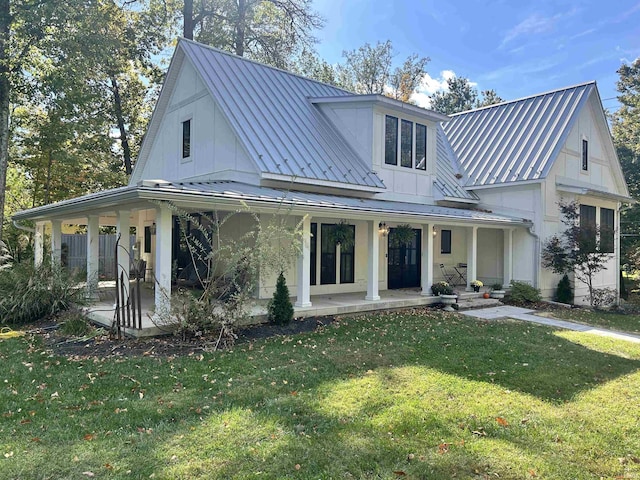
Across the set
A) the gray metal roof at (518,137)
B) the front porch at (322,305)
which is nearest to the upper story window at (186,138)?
the front porch at (322,305)

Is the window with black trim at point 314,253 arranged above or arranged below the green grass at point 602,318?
above

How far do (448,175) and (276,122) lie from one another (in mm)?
7318

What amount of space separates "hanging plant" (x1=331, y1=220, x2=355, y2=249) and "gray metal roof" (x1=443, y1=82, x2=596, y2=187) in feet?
21.4

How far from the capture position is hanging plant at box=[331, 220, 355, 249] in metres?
11.5

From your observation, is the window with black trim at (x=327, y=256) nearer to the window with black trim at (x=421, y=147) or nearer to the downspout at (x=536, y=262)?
the window with black trim at (x=421, y=147)

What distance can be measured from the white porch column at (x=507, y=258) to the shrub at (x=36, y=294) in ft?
41.3

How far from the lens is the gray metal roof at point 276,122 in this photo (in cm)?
1091

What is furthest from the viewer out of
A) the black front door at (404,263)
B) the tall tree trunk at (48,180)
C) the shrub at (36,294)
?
the tall tree trunk at (48,180)

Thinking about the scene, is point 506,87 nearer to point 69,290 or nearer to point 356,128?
point 356,128

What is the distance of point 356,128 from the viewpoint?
13.2 meters

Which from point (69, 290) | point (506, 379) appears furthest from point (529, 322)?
point (69, 290)

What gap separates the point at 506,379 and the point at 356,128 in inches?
367

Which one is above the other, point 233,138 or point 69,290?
point 233,138

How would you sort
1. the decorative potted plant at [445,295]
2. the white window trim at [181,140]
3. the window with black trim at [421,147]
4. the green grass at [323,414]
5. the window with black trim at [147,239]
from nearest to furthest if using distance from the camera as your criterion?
the green grass at [323,414] < the decorative potted plant at [445,295] < the white window trim at [181,140] < the window with black trim at [421,147] < the window with black trim at [147,239]
